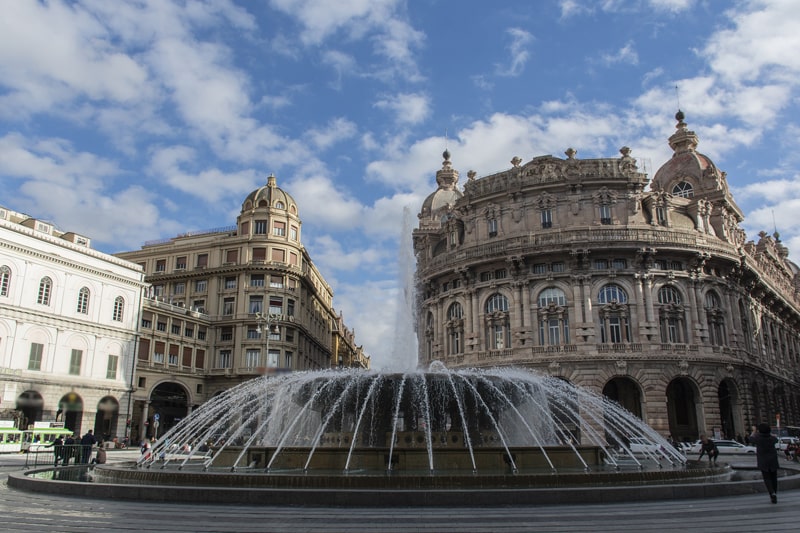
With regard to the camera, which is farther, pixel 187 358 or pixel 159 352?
pixel 187 358

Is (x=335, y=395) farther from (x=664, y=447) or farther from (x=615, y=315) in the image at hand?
(x=615, y=315)

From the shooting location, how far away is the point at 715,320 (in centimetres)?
4584

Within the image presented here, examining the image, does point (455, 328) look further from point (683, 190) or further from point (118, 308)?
point (683, 190)

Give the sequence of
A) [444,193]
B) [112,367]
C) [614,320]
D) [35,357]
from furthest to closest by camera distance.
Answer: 1. [444,193]
2. [112,367]
3. [614,320]
4. [35,357]

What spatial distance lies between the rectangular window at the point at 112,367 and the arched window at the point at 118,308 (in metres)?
2.83

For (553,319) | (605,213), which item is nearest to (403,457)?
(553,319)

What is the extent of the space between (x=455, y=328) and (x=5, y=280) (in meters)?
30.8

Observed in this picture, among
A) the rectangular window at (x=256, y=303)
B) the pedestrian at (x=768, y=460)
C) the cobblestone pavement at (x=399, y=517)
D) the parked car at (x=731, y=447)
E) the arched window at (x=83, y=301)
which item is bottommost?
the cobblestone pavement at (x=399, y=517)

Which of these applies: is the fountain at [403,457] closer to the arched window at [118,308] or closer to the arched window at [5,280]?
the arched window at [5,280]

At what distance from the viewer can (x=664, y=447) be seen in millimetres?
18297

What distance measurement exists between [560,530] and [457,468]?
6.73 metres

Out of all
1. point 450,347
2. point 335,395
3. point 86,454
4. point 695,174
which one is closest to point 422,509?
point 335,395

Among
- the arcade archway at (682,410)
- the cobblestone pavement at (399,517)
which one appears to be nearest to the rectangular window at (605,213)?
the arcade archway at (682,410)

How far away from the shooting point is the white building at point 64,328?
133 ft
